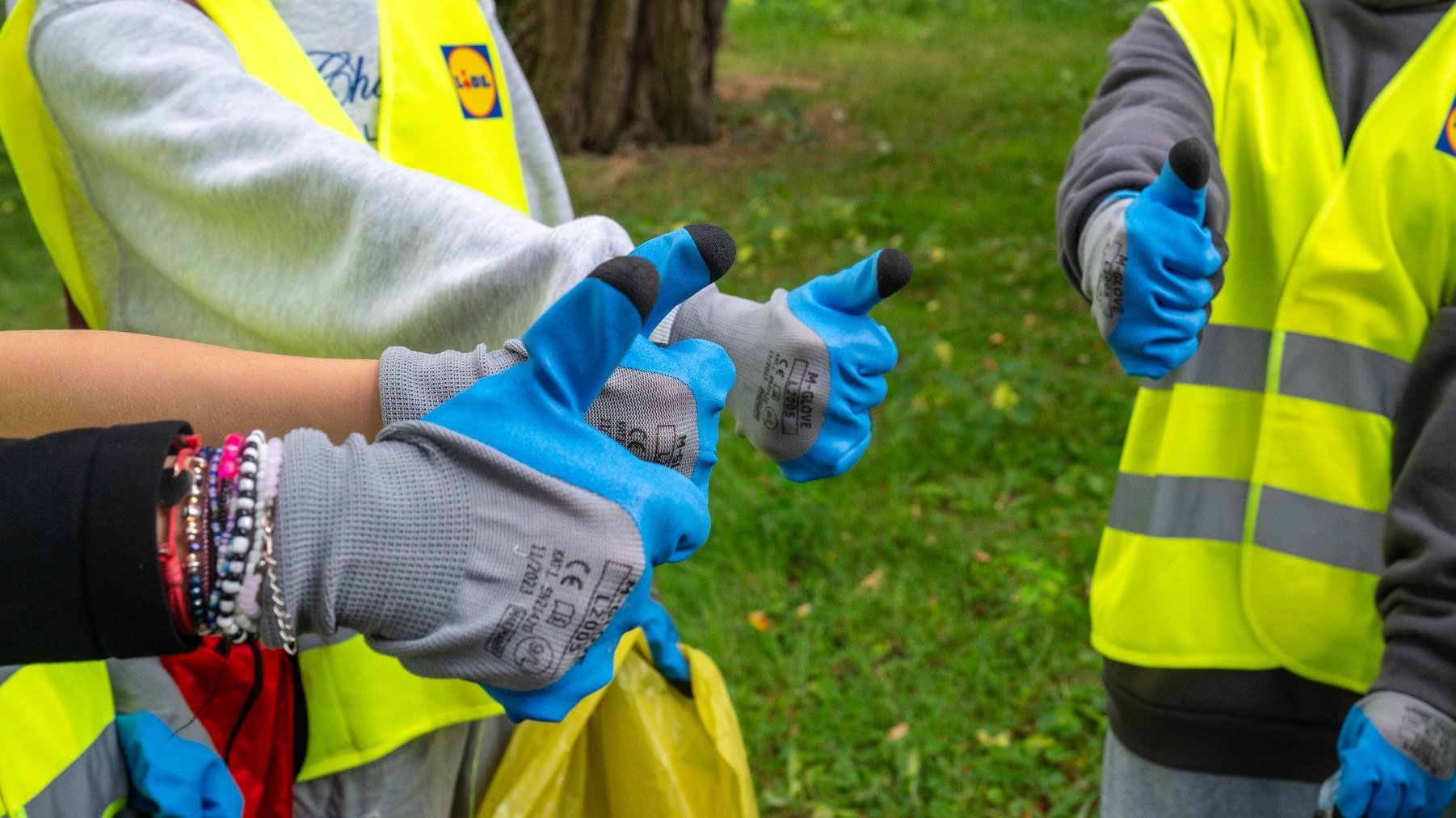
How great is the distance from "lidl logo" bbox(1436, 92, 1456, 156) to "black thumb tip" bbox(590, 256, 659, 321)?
128 cm

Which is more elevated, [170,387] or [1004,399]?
[170,387]

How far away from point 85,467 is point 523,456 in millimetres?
321

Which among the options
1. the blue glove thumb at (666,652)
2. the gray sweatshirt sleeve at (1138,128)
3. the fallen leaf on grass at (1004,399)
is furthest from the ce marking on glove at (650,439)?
the fallen leaf on grass at (1004,399)

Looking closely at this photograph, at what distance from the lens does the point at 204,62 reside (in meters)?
1.28

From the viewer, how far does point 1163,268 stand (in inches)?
55.0

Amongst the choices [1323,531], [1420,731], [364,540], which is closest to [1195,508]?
[1323,531]

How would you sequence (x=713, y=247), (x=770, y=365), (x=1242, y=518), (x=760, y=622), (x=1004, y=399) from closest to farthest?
1. (x=713, y=247)
2. (x=770, y=365)
3. (x=1242, y=518)
4. (x=760, y=622)
5. (x=1004, y=399)

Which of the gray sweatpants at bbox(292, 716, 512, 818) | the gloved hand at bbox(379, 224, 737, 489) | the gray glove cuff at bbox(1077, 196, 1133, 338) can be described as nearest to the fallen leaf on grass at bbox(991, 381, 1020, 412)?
the gray glove cuff at bbox(1077, 196, 1133, 338)

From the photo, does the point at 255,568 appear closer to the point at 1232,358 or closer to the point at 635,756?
the point at 635,756

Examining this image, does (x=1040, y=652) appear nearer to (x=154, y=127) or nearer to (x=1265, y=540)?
(x=1265, y=540)

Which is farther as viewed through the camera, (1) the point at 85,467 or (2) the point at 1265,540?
(2) the point at 1265,540

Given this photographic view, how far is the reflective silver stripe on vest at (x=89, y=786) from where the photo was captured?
1.08 meters

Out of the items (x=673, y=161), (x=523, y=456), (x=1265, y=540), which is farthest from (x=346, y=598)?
(x=673, y=161)

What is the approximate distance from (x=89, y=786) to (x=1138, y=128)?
1.57 meters
